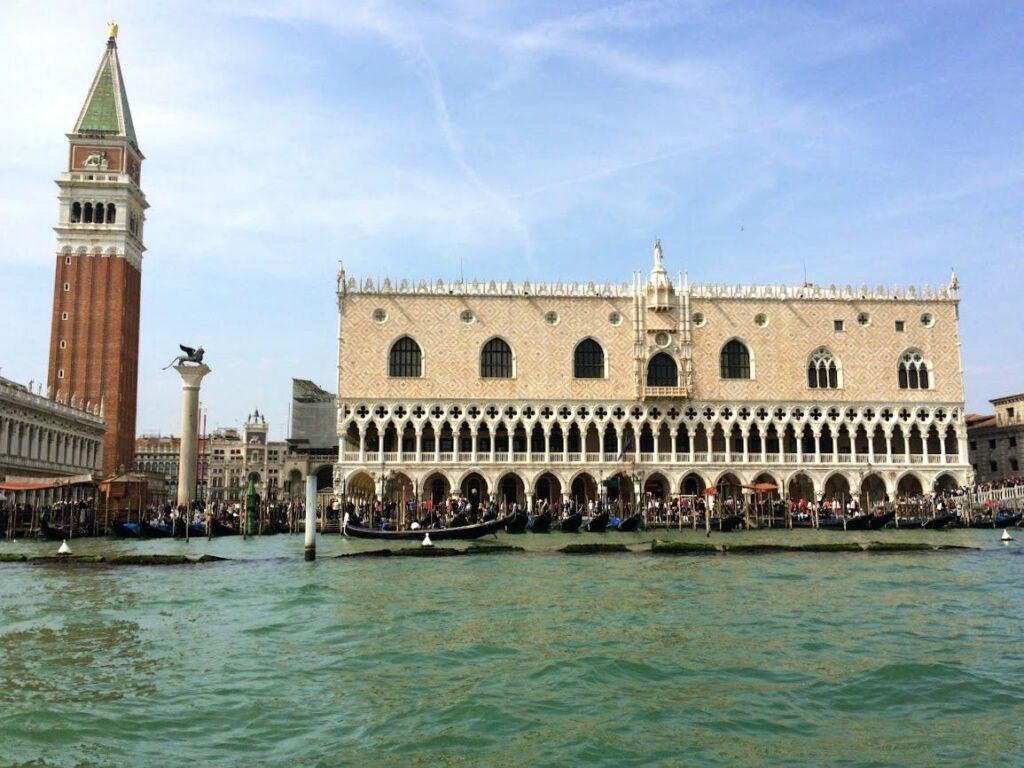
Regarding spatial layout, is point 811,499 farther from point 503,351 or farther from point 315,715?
point 315,715

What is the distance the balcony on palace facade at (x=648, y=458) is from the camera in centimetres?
3366

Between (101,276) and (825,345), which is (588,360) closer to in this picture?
(825,345)

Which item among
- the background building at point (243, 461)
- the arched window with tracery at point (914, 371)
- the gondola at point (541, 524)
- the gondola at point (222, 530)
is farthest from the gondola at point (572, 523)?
the background building at point (243, 461)

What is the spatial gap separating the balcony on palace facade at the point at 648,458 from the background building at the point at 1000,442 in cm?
834

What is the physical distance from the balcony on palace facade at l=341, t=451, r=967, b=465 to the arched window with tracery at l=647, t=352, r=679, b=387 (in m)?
2.65

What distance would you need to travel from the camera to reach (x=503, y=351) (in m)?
34.8

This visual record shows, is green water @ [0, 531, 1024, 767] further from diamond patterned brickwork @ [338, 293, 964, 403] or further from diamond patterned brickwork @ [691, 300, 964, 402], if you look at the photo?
diamond patterned brickwork @ [691, 300, 964, 402]

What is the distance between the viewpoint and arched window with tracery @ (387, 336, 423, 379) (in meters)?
34.2

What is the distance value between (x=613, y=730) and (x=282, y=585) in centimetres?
859

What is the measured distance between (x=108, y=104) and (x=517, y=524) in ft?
114

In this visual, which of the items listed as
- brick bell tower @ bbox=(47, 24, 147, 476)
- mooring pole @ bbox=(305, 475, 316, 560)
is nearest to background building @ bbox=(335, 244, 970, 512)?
mooring pole @ bbox=(305, 475, 316, 560)

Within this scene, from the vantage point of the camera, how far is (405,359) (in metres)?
34.4

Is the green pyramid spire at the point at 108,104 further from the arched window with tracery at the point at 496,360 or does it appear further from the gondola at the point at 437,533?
the gondola at the point at 437,533

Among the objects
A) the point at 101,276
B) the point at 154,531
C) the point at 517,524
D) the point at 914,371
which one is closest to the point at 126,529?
the point at 154,531
